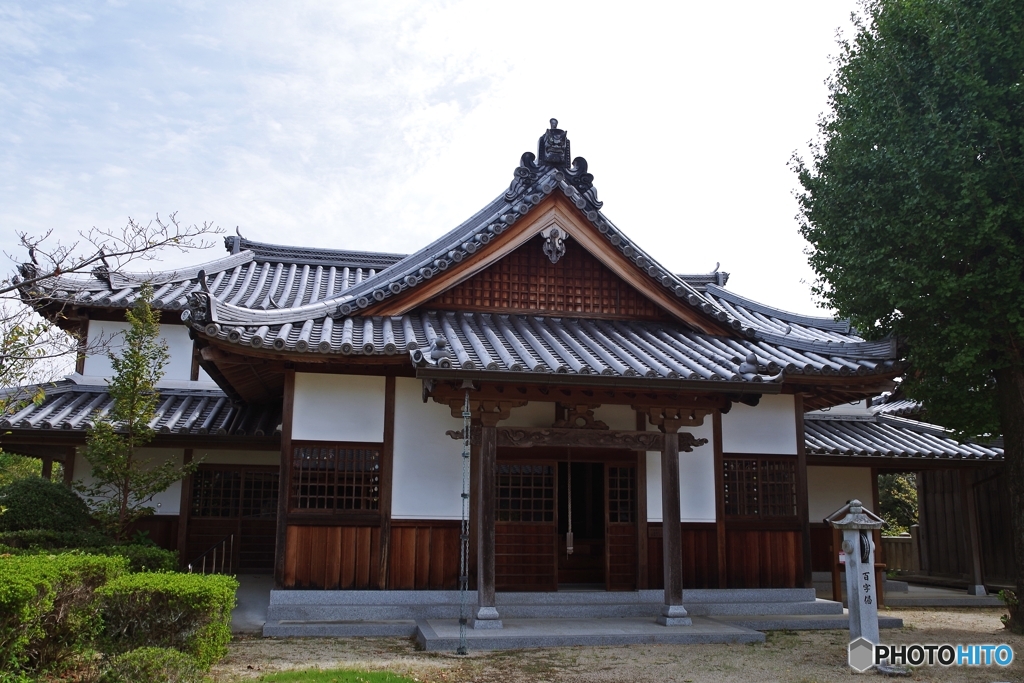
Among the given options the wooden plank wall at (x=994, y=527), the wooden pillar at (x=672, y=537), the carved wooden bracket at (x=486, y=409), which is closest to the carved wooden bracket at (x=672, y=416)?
the wooden pillar at (x=672, y=537)

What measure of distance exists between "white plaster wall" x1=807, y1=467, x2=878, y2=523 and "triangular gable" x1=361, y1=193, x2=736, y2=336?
5.74 metres

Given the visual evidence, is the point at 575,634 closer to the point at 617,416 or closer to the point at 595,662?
the point at 595,662

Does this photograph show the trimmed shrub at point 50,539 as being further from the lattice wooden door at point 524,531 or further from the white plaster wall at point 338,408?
the lattice wooden door at point 524,531

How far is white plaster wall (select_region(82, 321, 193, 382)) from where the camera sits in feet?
60.4

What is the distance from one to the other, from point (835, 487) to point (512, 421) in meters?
A: 9.30

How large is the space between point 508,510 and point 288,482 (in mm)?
3786

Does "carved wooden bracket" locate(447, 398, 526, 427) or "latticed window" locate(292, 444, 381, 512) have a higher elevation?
"carved wooden bracket" locate(447, 398, 526, 427)

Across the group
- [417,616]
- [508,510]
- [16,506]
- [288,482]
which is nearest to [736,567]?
[508,510]

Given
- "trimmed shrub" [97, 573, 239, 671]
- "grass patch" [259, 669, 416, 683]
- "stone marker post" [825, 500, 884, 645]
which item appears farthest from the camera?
"stone marker post" [825, 500, 884, 645]

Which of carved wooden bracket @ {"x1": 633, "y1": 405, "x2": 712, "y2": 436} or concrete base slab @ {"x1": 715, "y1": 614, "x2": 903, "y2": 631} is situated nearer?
carved wooden bracket @ {"x1": 633, "y1": 405, "x2": 712, "y2": 436}

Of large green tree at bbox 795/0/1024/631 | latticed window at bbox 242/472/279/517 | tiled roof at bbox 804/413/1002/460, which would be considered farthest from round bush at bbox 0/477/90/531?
tiled roof at bbox 804/413/1002/460

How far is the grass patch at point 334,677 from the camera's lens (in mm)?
8547

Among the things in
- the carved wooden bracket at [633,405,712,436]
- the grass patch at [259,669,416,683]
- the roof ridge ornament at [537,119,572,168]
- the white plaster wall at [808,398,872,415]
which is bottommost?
the grass patch at [259,669,416,683]

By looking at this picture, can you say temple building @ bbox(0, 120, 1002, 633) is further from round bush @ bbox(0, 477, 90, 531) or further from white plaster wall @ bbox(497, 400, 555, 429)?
round bush @ bbox(0, 477, 90, 531)
